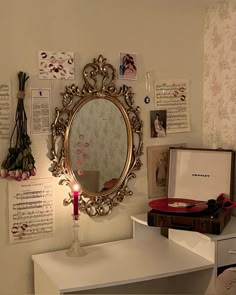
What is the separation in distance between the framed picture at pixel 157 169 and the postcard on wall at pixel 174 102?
0.45ft

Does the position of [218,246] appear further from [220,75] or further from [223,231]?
[220,75]

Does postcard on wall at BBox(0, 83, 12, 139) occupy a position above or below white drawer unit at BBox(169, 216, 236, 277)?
above

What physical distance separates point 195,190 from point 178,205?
0.73 ft

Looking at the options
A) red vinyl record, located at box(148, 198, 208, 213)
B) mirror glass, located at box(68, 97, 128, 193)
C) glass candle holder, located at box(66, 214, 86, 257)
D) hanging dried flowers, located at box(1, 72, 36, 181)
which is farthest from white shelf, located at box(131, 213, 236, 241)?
hanging dried flowers, located at box(1, 72, 36, 181)

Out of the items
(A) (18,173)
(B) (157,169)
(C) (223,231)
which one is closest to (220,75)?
(B) (157,169)

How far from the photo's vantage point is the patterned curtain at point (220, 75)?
2456mm

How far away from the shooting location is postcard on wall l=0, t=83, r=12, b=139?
210 cm

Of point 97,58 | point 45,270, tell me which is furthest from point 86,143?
point 45,270

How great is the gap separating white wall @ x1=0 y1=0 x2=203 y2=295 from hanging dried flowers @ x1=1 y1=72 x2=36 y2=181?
0.04m

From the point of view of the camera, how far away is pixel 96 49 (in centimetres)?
231

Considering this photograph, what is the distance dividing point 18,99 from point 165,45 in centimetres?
92

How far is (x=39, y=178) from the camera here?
2205 millimetres

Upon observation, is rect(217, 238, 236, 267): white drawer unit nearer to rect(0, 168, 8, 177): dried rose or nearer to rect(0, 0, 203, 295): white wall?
rect(0, 0, 203, 295): white wall

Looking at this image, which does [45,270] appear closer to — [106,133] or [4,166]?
[4,166]
